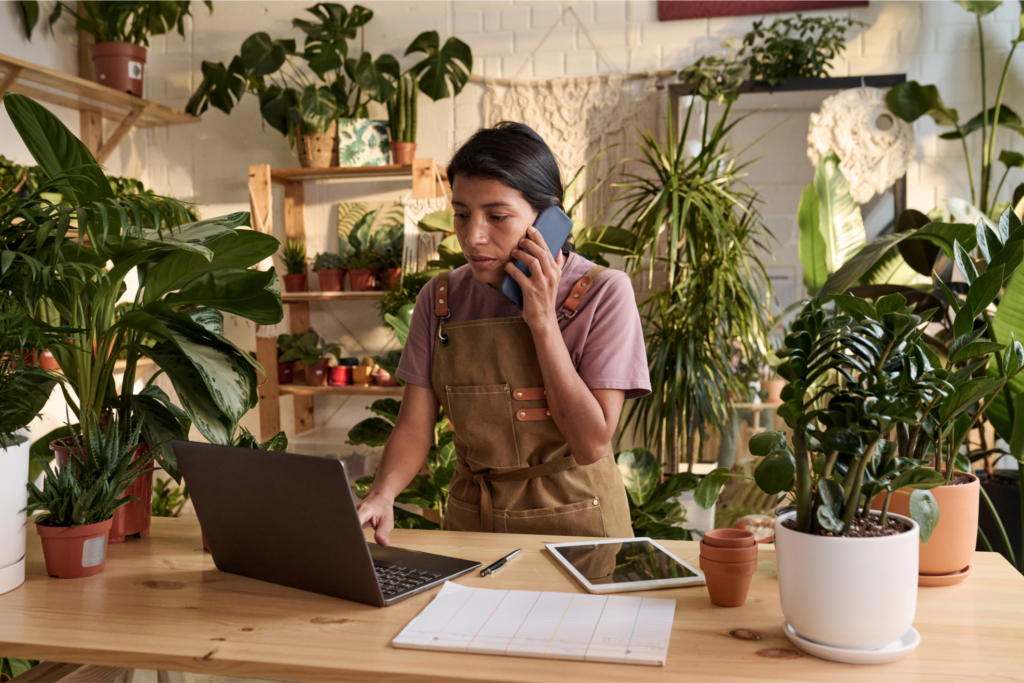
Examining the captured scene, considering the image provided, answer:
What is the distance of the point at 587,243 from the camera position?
9.85 ft

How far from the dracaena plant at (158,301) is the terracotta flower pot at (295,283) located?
8.23ft

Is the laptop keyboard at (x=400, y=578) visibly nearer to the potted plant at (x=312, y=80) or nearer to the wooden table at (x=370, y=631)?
the wooden table at (x=370, y=631)

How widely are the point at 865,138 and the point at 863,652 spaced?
10.0ft

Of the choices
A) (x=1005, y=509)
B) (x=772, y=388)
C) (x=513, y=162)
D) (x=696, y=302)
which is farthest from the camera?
(x=772, y=388)

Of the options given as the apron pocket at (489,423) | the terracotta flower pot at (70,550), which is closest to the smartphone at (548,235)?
the apron pocket at (489,423)

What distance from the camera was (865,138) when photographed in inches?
135

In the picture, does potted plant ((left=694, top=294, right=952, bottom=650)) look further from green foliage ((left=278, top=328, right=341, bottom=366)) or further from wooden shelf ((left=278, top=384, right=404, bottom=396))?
green foliage ((left=278, top=328, right=341, bottom=366))

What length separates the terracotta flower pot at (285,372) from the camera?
13.1ft

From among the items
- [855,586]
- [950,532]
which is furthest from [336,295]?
[855,586]

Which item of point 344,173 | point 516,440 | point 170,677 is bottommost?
point 170,677

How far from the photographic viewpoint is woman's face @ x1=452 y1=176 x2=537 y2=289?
4.87 ft

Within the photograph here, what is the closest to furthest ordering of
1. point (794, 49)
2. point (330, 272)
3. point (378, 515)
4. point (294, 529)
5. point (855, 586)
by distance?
point (855, 586) < point (294, 529) < point (378, 515) < point (794, 49) < point (330, 272)

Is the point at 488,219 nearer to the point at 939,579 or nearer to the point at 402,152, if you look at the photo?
the point at 939,579

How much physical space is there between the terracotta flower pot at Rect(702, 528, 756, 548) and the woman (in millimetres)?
426
